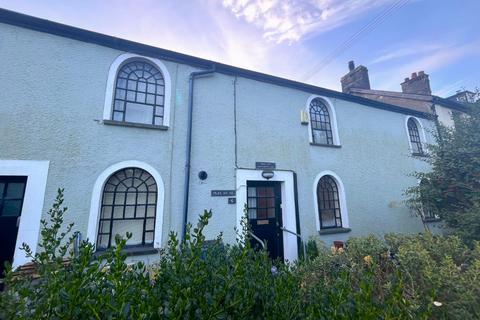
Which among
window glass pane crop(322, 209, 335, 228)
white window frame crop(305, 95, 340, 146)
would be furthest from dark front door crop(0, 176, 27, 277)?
white window frame crop(305, 95, 340, 146)

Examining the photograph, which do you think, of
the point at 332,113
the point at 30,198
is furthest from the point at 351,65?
the point at 30,198

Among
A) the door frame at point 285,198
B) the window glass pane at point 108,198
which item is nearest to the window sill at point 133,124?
the window glass pane at point 108,198

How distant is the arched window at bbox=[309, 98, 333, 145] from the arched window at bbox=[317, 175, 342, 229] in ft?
4.84

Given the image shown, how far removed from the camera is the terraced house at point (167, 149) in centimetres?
475

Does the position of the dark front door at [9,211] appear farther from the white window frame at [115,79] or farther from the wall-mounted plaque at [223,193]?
the wall-mounted plaque at [223,193]

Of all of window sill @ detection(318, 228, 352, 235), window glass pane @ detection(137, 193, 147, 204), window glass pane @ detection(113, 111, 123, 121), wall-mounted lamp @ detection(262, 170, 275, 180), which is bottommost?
window sill @ detection(318, 228, 352, 235)

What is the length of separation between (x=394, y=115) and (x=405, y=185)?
324 cm

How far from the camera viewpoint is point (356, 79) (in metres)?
13.4

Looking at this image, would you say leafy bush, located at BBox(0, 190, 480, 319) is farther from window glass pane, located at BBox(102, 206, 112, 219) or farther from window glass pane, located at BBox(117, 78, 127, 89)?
window glass pane, located at BBox(117, 78, 127, 89)

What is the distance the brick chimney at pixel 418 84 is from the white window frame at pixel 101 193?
1460cm

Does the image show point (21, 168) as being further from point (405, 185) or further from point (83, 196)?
point (405, 185)

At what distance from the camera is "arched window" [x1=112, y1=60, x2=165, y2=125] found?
573 cm

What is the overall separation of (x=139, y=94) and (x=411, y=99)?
13.6 meters

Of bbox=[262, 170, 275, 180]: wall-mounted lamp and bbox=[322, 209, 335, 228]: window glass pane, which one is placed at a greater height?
bbox=[262, 170, 275, 180]: wall-mounted lamp
